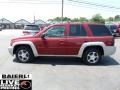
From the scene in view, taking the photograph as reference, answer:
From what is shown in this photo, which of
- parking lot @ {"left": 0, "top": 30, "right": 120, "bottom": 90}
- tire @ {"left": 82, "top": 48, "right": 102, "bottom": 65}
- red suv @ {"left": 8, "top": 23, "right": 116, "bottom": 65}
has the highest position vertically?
red suv @ {"left": 8, "top": 23, "right": 116, "bottom": 65}

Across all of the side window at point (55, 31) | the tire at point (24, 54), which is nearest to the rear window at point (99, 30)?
the side window at point (55, 31)

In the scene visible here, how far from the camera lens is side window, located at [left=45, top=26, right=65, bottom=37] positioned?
1050cm

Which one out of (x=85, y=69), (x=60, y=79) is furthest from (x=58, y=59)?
(x=60, y=79)

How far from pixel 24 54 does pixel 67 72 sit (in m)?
2.48

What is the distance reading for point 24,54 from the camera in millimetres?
10695

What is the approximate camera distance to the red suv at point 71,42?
34.2 feet

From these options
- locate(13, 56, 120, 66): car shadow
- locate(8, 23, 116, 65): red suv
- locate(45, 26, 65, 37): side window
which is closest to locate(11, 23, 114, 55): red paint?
locate(8, 23, 116, 65): red suv

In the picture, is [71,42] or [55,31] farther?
[55,31]

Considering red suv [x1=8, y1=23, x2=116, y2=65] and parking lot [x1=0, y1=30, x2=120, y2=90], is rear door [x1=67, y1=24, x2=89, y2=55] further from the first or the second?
parking lot [x1=0, y1=30, x2=120, y2=90]

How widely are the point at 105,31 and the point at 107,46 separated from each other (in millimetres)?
660

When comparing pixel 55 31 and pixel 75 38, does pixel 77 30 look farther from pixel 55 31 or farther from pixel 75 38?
pixel 55 31

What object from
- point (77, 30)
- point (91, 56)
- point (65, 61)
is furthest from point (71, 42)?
point (65, 61)

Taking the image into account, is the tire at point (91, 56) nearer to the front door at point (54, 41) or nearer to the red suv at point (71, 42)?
the red suv at point (71, 42)

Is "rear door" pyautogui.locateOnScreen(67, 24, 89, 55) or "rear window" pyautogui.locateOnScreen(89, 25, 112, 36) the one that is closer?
"rear door" pyautogui.locateOnScreen(67, 24, 89, 55)
